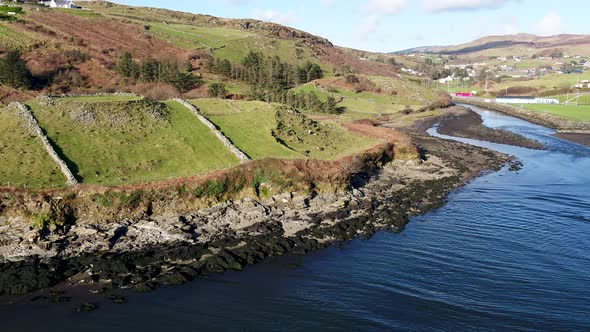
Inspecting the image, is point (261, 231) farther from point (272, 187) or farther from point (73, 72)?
point (73, 72)

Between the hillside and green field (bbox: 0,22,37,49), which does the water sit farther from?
green field (bbox: 0,22,37,49)

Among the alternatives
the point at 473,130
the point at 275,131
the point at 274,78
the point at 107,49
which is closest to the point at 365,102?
the point at 274,78

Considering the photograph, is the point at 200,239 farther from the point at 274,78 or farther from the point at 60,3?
the point at 60,3

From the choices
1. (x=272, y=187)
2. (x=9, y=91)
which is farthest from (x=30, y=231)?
(x=9, y=91)

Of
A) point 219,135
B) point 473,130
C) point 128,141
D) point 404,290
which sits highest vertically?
point 219,135

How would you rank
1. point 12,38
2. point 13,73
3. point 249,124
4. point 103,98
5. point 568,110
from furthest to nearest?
point 568,110
point 12,38
point 13,73
point 249,124
point 103,98

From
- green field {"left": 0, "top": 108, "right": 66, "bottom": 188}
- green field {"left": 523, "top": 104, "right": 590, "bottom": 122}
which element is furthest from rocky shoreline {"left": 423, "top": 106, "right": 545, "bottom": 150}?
green field {"left": 0, "top": 108, "right": 66, "bottom": 188}
